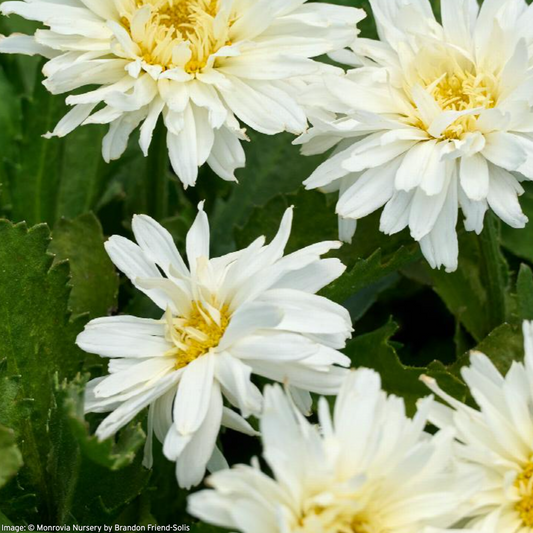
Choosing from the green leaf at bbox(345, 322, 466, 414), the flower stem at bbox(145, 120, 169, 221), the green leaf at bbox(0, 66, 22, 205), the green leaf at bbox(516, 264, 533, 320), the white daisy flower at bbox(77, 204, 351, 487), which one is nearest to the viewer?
the white daisy flower at bbox(77, 204, 351, 487)

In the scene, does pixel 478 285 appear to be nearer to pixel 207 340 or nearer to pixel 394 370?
pixel 394 370

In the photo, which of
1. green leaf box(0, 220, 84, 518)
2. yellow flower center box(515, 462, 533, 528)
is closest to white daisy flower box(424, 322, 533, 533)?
yellow flower center box(515, 462, 533, 528)

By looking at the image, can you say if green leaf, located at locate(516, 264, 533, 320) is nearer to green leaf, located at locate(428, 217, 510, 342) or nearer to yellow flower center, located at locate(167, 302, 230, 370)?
green leaf, located at locate(428, 217, 510, 342)

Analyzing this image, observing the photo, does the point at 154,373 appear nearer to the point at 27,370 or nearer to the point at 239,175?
the point at 27,370

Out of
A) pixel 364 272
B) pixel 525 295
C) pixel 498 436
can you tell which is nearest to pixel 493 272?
pixel 525 295

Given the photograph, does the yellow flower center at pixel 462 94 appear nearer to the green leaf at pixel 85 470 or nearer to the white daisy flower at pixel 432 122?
the white daisy flower at pixel 432 122
